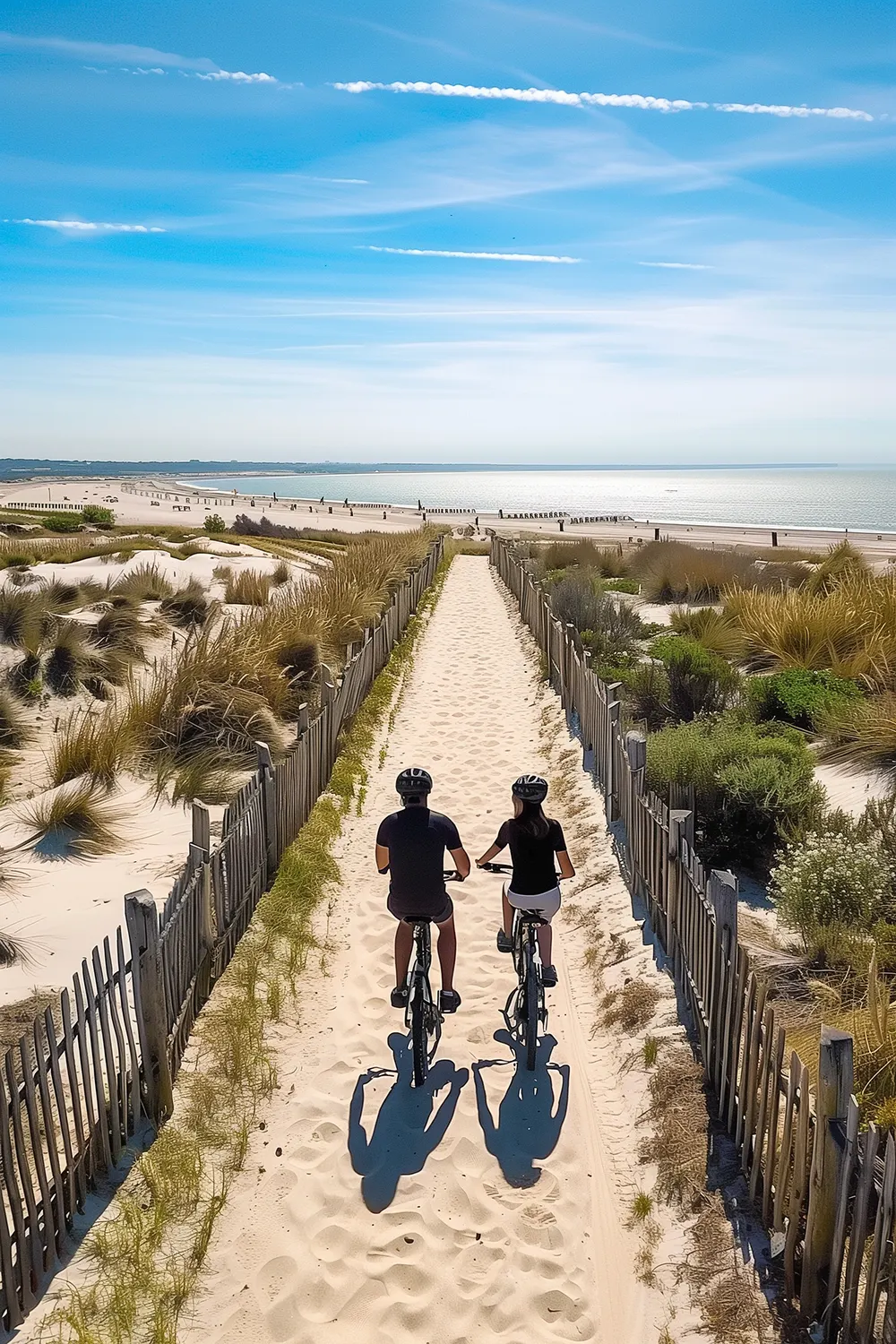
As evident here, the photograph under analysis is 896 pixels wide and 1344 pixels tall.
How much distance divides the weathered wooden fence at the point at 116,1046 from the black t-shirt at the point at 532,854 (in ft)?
5.49

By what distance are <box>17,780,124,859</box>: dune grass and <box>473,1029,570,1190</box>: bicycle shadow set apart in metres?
3.67

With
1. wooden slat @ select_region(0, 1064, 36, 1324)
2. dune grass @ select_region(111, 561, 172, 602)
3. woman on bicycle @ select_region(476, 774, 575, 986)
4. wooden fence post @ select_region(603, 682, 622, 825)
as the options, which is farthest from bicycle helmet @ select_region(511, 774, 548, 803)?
dune grass @ select_region(111, 561, 172, 602)

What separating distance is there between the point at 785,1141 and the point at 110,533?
3825 centimetres

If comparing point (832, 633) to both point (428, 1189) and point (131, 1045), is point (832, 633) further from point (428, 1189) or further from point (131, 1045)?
point (131, 1045)

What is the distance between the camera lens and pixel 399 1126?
14.6 ft

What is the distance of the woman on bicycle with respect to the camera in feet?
15.7

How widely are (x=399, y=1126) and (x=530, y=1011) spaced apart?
0.86 m

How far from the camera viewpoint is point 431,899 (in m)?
4.65

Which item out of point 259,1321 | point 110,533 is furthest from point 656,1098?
point 110,533

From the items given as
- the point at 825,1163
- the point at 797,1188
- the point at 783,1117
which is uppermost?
the point at 825,1163

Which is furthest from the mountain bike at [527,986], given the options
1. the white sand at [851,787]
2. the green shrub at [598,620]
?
the green shrub at [598,620]

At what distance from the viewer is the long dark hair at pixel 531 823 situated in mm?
4793

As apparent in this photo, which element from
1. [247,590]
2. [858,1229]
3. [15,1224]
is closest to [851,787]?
[858,1229]

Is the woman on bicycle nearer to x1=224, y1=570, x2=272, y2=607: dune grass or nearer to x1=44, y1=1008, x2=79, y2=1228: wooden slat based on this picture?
x1=44, y1=1008, x2=79, y2=1228: wooden slat
